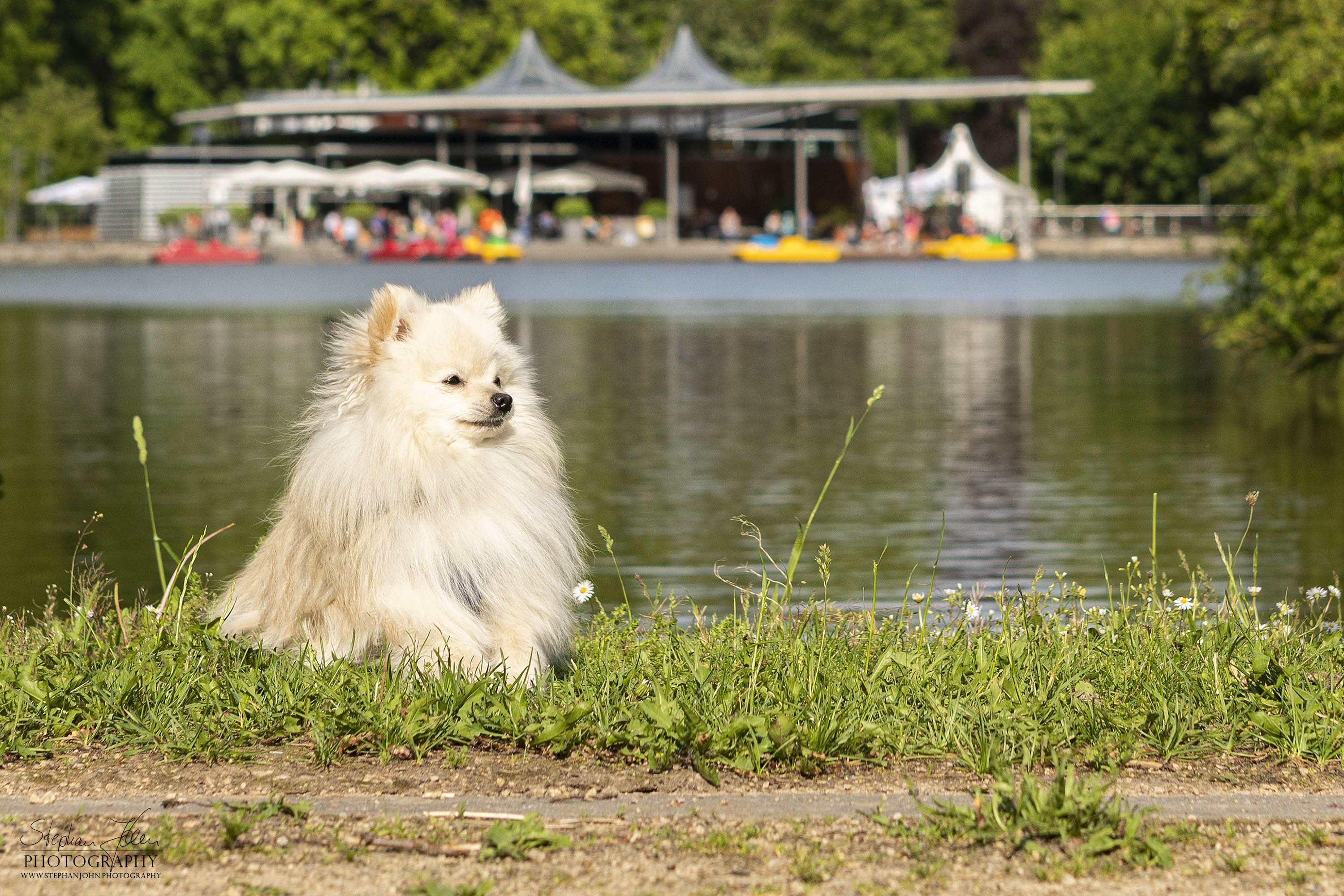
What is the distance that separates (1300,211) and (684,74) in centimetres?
6112

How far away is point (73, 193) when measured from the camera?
77938 millimetres

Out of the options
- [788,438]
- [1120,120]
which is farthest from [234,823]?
[1120,120]

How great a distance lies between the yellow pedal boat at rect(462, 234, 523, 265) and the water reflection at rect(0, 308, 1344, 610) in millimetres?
34514

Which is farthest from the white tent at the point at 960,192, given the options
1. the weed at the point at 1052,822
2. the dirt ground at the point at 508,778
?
the weed at the point at 1052,822

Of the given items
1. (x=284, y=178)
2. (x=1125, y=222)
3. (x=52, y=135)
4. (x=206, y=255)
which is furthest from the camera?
(x=52, y=135)

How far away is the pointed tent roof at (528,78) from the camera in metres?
78.1

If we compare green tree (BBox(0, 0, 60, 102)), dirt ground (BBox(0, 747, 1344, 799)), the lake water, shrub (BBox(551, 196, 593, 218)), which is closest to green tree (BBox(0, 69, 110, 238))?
green tree (BBox(0, 0, 60, 102))

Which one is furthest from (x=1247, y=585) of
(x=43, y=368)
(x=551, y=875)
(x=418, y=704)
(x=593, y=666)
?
(x=43, y=368)

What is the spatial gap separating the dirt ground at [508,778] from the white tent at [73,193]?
253 feet

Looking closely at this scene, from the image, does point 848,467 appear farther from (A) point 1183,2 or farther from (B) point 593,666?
(A) point 1183,2

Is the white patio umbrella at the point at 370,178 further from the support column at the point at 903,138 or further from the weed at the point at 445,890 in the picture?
the weed at the point at 445,890

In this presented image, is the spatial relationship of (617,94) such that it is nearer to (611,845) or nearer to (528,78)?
(528,78)

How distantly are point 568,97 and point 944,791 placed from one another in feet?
238

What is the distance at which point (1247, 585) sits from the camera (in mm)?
10664
